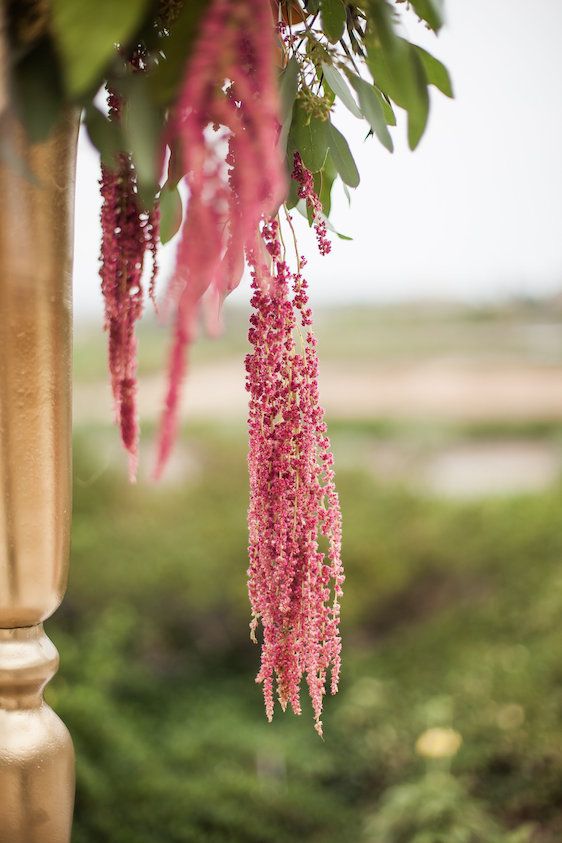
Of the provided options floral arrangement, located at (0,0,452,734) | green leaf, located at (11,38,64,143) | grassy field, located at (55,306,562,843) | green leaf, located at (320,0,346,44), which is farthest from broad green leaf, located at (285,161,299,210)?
grassy field, located at (55,306,562,843)

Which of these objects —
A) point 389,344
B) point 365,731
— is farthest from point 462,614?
point 389,344

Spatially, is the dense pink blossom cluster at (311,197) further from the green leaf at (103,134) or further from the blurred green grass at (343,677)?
the blurred green grass at (343,677)

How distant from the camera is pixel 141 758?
2.07 metres

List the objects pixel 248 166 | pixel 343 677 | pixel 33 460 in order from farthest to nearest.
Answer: pixel 343 677, pixel 33 460, pixel 248 166

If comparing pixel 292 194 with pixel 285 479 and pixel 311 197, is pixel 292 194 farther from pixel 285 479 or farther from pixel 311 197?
pixel 285 479

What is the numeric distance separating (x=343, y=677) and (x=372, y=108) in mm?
2182

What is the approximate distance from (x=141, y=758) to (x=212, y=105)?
190 centimetres

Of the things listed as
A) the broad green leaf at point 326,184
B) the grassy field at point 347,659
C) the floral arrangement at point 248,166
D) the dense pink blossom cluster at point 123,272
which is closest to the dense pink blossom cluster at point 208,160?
the floral arrangement at point 248,166

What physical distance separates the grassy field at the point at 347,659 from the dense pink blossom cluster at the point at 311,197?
1450 millimetres

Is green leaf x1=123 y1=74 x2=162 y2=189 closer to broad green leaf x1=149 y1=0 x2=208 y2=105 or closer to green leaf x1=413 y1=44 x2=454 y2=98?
broad green leaf x1=149 y1=0 x2=208 y2=105

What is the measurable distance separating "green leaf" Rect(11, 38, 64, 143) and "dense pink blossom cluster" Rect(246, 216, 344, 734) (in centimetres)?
20

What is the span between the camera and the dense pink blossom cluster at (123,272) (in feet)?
1.88

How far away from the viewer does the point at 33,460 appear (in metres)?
0.65

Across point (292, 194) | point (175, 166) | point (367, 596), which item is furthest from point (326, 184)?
point (367, 596)
